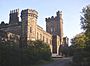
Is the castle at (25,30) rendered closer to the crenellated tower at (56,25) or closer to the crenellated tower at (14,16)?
the crenellated tower at (14,16)

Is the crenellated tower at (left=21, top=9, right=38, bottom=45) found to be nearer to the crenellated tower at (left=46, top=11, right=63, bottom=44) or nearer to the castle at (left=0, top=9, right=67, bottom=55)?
the castle at (left=0, top=9, right=67, bottom=55)

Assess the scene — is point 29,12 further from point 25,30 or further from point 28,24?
point 25,30

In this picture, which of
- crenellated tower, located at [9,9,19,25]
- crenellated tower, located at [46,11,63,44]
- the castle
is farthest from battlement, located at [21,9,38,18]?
crenellated tower, located at [46,11,63,44]

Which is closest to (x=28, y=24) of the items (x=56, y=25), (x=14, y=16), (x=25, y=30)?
(x=25, y=30)

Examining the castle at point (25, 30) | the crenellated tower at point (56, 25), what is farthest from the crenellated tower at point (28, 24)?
the crenellated tower at point (56, 25)

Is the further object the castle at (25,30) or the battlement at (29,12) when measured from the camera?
the battlement at (29,12)

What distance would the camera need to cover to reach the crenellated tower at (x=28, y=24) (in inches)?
2317

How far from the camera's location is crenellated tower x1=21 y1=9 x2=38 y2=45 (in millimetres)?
58844

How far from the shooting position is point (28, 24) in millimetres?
59125

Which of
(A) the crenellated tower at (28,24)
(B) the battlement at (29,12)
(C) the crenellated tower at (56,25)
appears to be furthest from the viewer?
(C) the crenellated tower at (56,25)

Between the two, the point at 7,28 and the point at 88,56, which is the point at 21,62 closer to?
the point at 88,56

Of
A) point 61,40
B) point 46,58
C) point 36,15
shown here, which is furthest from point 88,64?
point 61,40

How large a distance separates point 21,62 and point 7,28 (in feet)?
80.7

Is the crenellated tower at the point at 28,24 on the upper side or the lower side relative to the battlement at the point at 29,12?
lower
